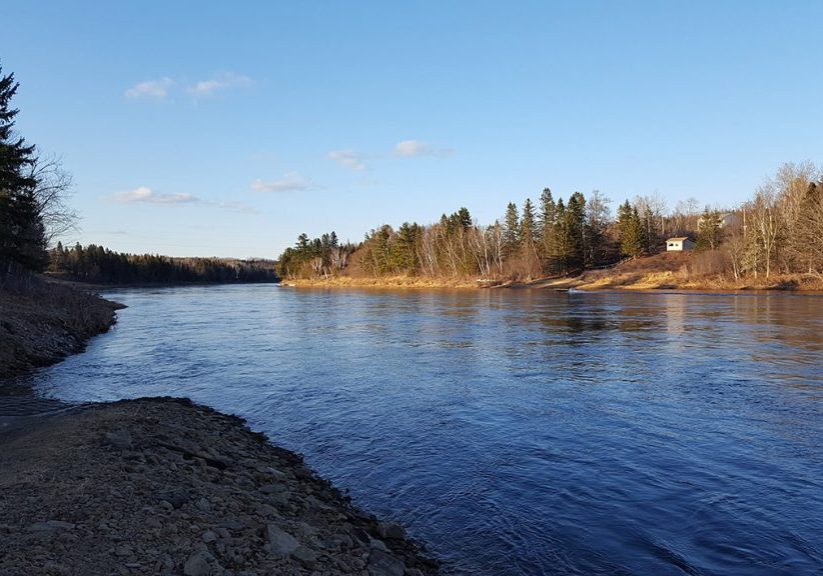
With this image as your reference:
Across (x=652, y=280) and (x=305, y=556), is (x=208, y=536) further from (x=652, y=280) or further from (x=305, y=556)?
(x=652, y=280)

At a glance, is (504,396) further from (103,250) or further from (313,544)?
(103,250)

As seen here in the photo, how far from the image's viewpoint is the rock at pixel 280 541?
238 inches

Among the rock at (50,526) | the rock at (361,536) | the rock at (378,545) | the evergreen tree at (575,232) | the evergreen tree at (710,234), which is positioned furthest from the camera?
the evergreen tree at (575,232)

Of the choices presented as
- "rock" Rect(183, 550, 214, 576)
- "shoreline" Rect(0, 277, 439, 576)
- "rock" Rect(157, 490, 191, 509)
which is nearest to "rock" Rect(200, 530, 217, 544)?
"shoreline" Rect(0, 277, 439, 576)

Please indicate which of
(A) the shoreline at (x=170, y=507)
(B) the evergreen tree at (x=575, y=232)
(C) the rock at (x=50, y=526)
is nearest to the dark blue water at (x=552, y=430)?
(A) the shoreline at (x=170, y=507)

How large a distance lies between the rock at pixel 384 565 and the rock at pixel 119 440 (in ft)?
17.1

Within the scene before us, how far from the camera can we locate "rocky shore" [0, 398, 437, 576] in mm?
5324

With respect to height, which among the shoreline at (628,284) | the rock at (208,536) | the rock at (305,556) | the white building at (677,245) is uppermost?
the white building at (677,245)

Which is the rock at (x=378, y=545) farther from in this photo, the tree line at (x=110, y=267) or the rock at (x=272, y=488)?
the tree line at (x=110, y=267)

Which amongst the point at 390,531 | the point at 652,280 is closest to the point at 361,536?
the point at 390,531

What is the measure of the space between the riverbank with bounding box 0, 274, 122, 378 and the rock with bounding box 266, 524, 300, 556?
17419mm

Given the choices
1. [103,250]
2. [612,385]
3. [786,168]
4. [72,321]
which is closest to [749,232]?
[786,168]

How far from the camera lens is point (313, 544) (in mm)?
6590

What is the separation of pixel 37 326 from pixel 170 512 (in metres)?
25.6
